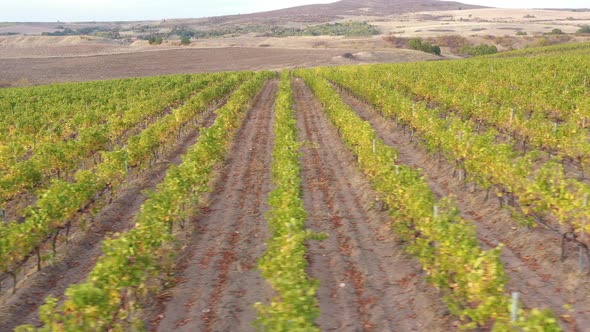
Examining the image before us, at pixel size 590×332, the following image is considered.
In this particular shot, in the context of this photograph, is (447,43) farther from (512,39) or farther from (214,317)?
(214,317)

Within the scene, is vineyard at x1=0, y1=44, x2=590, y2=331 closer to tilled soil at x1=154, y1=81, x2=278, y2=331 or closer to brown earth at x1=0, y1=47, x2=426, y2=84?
tilled soil at x1=154, y1=81, x2=278, y2=331

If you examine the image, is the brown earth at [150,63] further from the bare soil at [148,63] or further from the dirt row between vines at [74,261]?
the dirt row between vines at [74,261]

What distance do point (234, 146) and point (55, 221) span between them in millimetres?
11614

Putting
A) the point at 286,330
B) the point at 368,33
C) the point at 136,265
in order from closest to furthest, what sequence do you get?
the point at 286,330
the point at 136,265
the point at 368,33

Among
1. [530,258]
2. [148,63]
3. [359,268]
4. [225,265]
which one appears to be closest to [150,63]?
[148,63]

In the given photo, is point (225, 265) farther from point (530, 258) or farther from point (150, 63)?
point (150, 63)

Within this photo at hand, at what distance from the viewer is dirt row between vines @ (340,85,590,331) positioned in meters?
8.07

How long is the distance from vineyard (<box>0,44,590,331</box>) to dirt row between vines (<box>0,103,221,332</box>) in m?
0.04

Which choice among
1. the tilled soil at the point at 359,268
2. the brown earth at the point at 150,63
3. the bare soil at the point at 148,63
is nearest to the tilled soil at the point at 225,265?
the tilled soil at the point at 359,268

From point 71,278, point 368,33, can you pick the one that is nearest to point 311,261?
point 71,278

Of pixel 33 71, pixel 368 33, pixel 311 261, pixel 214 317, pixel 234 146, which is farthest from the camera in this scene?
pixel 368 33

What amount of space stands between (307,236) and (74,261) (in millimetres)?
5145

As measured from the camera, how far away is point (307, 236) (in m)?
8.64

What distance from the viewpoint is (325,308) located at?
8258 millimetres
